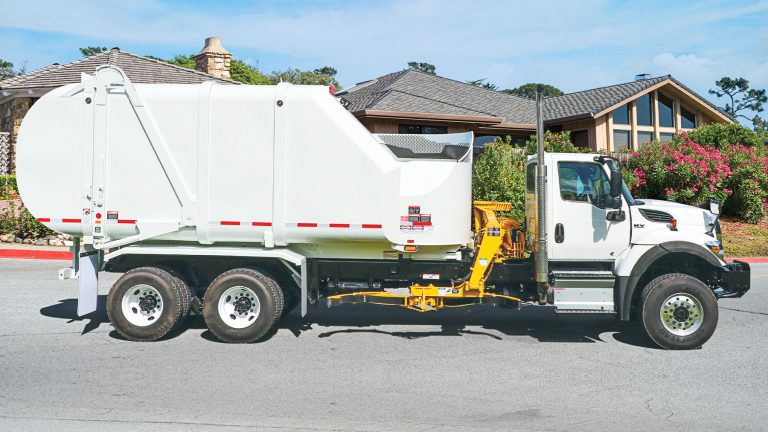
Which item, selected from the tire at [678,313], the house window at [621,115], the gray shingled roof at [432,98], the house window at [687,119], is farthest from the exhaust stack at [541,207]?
the house window at [687,119]

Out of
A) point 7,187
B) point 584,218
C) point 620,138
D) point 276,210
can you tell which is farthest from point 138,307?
point 620,138

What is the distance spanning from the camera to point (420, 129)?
24.0 m

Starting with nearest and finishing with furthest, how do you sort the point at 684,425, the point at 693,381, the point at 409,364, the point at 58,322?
the point at 684,425 → the point at 693,381 → the point at 409,364 → the point at 58,322

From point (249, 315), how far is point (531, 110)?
22.3 metres

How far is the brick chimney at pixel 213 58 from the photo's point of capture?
25.7 m

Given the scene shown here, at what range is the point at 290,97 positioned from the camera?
8.09 m

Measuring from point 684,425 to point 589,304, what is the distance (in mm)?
2758

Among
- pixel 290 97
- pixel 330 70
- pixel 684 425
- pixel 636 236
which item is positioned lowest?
pixel 684 425

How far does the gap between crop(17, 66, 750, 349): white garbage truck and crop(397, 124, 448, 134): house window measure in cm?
1534

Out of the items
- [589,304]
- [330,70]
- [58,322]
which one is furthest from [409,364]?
[330,70]

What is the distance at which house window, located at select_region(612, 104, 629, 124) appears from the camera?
28141 millimetres

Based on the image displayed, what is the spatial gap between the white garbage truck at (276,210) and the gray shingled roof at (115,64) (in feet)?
44.8

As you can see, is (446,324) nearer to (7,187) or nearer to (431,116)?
(431,116)

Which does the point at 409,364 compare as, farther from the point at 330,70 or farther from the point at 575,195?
the point at 330,70
